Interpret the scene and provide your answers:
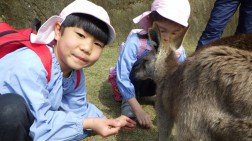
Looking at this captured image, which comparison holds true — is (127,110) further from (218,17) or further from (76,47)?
(218,17)

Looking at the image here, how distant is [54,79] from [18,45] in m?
0.28

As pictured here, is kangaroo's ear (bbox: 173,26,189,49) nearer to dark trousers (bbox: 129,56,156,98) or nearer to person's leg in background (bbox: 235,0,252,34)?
dark trousers (bbox: 129,56,156,98)

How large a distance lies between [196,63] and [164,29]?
2.48ft

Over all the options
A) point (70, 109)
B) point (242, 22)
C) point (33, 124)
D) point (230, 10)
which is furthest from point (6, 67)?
point (242, 22)

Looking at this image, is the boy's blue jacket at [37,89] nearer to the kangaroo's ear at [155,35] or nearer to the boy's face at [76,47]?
the boy's face at [76,47]

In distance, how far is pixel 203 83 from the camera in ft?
6.02

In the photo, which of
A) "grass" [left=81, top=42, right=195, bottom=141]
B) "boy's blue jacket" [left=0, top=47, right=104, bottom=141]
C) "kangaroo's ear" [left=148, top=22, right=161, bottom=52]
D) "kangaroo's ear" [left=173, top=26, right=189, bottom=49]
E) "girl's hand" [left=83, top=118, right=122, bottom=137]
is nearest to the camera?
"boy's blue jacket" [left=0, top=47, right=104, bottom=141]

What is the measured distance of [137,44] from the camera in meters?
2.86

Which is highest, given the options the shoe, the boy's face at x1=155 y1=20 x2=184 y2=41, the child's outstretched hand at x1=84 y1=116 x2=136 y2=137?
the boy's face at x1=155 y1=20 x2=184 y2=41

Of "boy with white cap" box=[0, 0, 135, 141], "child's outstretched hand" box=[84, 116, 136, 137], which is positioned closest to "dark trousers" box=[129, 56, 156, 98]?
"boy with white cap" box=[0, 0, 135, 141]

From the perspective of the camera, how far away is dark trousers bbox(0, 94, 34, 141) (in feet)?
5.71

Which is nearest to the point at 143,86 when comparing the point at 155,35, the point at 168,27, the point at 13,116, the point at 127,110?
the point at 127,110

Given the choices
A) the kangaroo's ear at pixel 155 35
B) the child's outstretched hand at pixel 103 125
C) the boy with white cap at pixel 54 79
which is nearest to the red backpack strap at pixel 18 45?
the boy with white cap at pixel 54 79

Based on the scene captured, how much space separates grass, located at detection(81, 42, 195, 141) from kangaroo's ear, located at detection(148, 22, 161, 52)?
2.25ft
